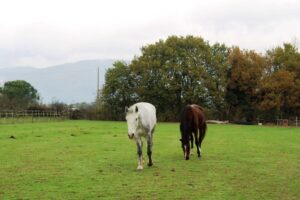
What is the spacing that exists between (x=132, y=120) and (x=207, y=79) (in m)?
49.3

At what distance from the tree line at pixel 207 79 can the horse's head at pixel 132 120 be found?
48111 millimetres

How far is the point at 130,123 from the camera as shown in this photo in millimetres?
12172

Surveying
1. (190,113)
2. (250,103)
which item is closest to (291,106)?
(250,103)

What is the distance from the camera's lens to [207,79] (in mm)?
60719

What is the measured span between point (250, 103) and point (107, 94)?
2100cm

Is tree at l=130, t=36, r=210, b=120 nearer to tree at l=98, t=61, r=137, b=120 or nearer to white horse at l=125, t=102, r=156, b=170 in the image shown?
tree at l=98, t=61, r=137, b=120

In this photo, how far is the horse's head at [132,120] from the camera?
12.0 meters

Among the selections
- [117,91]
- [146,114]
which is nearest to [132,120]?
[146,114]

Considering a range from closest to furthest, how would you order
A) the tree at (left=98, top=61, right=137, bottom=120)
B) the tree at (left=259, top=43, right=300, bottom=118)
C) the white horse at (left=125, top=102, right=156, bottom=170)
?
1. the white horse at (left=125, top=102, right=156, bottom=170)
2. the tree at (left=259, top=43, right=300, bottom=118)
3. the tree at (left=98, top=61, right=137, bottom=120)

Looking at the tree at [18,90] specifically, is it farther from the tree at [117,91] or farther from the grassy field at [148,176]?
the grassy field at [148,176]

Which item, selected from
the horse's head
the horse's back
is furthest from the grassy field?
the horse's back

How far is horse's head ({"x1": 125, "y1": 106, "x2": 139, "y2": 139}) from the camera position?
12016 millimetres

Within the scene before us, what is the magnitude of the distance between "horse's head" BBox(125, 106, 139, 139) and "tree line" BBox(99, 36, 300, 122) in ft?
158

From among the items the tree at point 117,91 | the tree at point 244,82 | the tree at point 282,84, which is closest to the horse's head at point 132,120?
the tree at point 282,84
